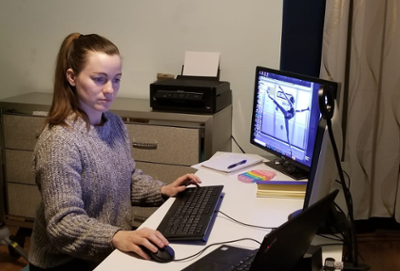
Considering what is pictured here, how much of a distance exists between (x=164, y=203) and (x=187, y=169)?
0.92 m

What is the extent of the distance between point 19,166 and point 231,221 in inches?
70.2

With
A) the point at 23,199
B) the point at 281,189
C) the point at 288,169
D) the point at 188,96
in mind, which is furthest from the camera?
the point at 23,199

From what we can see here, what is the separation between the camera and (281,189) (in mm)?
1780

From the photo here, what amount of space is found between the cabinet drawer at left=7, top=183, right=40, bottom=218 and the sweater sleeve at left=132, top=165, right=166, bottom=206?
1290mm

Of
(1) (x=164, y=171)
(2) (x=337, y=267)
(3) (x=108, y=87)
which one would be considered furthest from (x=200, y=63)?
(2) (x=337, y=267)

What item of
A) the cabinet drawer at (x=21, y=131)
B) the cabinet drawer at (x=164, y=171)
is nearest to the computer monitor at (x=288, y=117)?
the cabinet drawer at (x=164, y=171)

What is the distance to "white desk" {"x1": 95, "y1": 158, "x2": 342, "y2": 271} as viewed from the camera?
4.16 feet

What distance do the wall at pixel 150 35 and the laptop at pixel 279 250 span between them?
5.60 feet

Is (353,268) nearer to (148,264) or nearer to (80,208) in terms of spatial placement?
(148,264)

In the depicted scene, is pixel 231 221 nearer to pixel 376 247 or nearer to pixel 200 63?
pixel 200 63

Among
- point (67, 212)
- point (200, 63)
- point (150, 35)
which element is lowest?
point (67, 212)

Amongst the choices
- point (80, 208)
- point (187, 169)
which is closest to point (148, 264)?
point (80, 208)

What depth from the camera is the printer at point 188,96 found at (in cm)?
253

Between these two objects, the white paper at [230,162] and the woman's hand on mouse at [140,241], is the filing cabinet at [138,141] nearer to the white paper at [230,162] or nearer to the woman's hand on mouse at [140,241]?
the white paper at [230,162]
